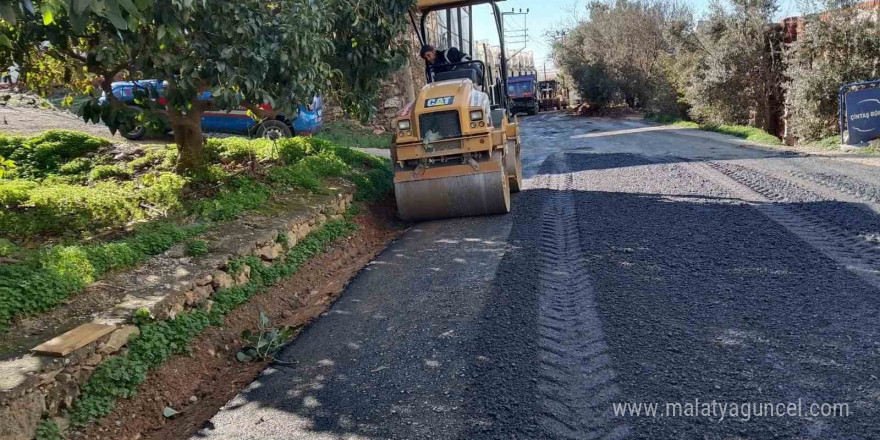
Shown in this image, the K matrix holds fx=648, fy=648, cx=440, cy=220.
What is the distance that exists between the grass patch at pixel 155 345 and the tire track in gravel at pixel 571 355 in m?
2.51

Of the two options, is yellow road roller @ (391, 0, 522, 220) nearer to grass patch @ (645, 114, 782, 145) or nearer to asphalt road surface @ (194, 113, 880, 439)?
asphalt road surface @ (194, 113, 880, 439)

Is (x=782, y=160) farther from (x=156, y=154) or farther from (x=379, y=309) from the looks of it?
(x=156, y=154)

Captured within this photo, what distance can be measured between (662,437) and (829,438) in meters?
0.73

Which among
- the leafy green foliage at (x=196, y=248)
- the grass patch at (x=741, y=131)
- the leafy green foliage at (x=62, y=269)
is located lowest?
the grass patch at (x=741, y=131)

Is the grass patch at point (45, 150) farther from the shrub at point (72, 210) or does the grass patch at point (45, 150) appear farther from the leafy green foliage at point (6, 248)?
the leafy green foliage at point (6, 248)

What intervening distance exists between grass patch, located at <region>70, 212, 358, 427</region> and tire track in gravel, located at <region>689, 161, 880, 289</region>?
4949 millimetres

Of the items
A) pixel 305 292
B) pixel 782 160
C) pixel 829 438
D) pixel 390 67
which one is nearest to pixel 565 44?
pixel 782 160


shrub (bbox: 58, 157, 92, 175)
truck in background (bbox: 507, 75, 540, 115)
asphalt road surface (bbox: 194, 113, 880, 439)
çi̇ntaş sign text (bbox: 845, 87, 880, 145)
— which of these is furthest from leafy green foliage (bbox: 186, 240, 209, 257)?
truck in background (bbox: 507, 75, 540, 115)

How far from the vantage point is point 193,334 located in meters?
→ 4.76

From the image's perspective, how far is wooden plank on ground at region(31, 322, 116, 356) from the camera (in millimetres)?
3695

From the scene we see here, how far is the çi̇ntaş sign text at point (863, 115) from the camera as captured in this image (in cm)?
1241

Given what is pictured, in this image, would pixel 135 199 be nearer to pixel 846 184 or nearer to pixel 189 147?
pixel 189 147
